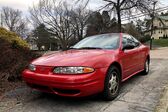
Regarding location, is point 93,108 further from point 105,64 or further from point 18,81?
point 18,81

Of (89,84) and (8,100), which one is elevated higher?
(89,84)

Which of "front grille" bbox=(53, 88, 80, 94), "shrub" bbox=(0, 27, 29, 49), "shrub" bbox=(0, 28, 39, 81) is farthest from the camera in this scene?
"shrub" bbox=(0, 27, 29, 49)

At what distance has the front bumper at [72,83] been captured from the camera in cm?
420

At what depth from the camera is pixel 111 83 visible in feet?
16.1

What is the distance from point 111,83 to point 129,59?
1.22 meters

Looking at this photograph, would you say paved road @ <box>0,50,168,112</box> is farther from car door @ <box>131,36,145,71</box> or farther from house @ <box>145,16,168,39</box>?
house @ <box>145,16,168,39</box>

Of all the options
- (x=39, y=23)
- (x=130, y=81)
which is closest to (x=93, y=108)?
(x=130, y=81)

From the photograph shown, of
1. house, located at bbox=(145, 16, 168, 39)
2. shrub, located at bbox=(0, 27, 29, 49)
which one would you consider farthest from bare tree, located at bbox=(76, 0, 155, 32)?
house, located at bbox=(145, 16, 168, 39)

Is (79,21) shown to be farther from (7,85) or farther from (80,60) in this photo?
(80,60)

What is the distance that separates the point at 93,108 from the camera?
4.43m

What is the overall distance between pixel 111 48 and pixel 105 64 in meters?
0.86

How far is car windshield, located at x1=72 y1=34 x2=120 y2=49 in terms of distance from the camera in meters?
5.65

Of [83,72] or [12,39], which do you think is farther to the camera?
[12,39]

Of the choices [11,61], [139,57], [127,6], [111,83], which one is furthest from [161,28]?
[111,83]
